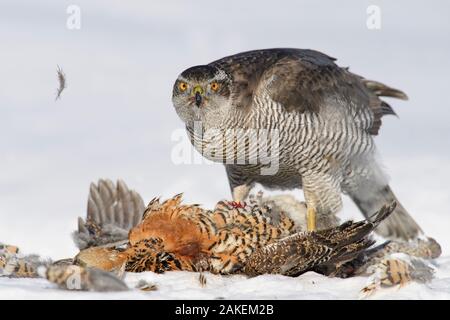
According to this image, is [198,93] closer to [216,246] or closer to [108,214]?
[108,214]

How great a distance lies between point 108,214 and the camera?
26.8ft

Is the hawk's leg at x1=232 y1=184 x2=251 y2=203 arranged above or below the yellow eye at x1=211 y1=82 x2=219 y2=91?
below

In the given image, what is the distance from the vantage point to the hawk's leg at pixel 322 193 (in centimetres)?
853

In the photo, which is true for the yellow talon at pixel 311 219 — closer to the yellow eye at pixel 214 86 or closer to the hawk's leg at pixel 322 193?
the hawk's leg at pixel 322 193

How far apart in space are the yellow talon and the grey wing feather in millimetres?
1677

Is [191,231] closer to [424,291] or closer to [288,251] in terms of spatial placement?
[288,251]

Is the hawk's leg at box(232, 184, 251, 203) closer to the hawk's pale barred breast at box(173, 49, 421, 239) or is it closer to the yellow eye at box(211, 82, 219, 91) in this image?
the hawk's pale barred breast at box(173, 49, 421, 239)

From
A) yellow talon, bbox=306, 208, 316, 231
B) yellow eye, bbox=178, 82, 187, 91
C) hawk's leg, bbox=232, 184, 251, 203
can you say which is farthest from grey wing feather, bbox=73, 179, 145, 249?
yellow talon, bbox=306, 208, 316, 231

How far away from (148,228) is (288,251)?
1118 millimetres

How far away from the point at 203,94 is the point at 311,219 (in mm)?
1654

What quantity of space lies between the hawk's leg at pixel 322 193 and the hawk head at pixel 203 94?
3.98ft

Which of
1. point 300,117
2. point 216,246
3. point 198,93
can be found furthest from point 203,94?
point 216,246

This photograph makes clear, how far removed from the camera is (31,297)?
5527 millimetres

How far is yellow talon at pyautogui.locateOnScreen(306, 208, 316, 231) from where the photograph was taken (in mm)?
7963
